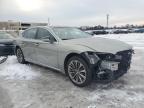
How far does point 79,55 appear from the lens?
177 inches

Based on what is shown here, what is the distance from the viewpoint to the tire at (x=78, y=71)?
170 inches

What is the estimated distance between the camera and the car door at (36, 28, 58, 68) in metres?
5.20

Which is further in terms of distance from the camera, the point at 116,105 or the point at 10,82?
the point at 10,82

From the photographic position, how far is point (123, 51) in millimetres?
4559

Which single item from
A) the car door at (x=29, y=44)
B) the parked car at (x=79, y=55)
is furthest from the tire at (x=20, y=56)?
the parked car at (x=79, y=55)

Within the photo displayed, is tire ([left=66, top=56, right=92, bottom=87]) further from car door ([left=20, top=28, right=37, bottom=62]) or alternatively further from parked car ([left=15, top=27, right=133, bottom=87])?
car door ([left=20, top=28, right=37, bottom=62])

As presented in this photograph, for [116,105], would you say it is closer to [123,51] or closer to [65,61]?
[123,51]

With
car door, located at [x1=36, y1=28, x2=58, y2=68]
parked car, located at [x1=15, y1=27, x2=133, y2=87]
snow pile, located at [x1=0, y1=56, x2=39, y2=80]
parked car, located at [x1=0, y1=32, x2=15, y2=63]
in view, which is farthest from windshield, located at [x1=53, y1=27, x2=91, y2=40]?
parked car, located at [x1=0, y1=32, x2=15, y2=63]

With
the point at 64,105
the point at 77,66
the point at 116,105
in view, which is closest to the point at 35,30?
the point at 77,66

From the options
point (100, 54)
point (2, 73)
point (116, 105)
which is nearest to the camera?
point (116, 105)

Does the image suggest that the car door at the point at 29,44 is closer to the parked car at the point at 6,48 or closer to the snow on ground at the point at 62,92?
the snow on ground at the point at 62,92

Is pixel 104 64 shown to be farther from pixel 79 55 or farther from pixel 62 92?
pixel 62 92

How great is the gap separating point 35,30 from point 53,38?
1345 millimetres

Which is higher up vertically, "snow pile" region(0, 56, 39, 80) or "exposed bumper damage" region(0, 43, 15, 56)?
"exposed bumper damage" region(0, 43, 15, 56)
